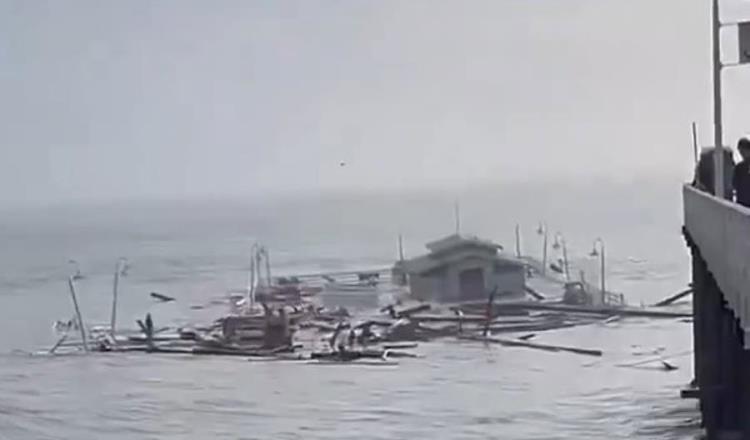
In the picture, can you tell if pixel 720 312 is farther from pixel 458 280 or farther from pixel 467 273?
pixel 467 273

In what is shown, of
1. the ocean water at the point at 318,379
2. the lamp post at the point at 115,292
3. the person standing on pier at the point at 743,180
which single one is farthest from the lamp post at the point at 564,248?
the person standing on pier at the point at 743,180

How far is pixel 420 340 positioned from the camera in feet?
133

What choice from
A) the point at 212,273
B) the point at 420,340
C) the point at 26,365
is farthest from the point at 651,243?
the point at 26,365

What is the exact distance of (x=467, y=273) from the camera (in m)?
49.6

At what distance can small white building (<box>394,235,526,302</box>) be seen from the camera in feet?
161

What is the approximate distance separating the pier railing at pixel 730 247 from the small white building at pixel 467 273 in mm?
38887

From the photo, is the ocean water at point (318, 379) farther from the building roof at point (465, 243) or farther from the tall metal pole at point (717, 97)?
the tall metal pole at point (717, 97)

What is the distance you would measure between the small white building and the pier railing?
1531 inches

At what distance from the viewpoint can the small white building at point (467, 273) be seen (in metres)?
49.1

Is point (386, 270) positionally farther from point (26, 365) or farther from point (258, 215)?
point (258, 215)

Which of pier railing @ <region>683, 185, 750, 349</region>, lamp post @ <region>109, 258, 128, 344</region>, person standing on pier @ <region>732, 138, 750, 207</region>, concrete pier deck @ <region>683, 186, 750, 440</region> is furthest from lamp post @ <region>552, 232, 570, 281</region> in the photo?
pier railing @ <region>683, 185, 750, 349</region>

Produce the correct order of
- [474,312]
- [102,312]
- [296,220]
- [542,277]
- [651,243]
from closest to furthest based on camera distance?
[474,312]
[102,312]
[542,277]
[651,243]
[296,220]

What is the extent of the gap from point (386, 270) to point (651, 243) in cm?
2502

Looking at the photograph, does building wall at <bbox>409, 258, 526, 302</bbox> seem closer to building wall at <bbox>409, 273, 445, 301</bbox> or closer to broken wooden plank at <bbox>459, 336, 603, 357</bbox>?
building wall at <bbox>409, 273, 445, 301</bbox>
